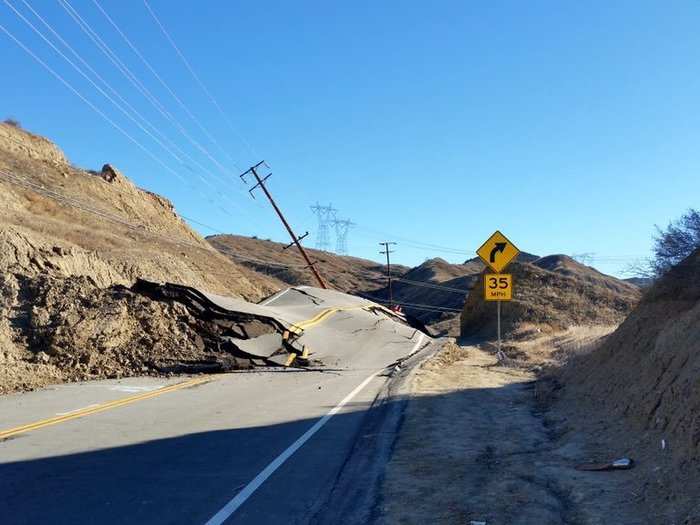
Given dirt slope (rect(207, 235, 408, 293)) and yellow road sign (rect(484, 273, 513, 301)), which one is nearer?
yellow road sign (rect(484, 273, 513, 301))

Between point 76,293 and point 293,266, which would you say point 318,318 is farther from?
point 293,266

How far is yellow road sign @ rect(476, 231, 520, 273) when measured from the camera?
20547 millimetres

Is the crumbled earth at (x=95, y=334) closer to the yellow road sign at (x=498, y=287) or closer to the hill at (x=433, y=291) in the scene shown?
the yellow road sign at (x=498, y=287)

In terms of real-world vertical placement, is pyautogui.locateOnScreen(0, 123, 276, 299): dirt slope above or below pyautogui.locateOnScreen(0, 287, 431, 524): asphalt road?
above

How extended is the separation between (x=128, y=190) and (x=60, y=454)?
146 ft

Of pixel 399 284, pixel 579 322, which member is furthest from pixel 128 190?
pixel 399 284

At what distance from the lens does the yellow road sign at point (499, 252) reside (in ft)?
67.4

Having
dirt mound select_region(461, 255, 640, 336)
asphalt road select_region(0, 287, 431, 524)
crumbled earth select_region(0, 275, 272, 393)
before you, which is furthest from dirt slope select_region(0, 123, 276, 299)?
dirt mound select_region(461, 255, 640, 336)

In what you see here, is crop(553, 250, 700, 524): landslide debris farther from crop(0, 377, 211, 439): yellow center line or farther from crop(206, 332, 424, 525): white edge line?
crop(0, 377, 211, 439): yellow center line

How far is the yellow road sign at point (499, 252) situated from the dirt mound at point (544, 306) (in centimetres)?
995

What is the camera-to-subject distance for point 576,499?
6180 mm

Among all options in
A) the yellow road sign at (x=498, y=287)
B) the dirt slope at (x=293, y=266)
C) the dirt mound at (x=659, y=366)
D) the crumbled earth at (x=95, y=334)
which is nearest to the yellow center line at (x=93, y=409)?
the crumbled earth at (x=95, y=334)

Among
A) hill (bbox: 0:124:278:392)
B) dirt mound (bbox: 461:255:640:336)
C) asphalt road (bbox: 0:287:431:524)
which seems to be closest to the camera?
asphalt road (bbox: 0:287:431:524)

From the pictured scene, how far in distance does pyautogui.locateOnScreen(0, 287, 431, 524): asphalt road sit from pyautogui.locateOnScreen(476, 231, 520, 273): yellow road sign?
18.9ft
